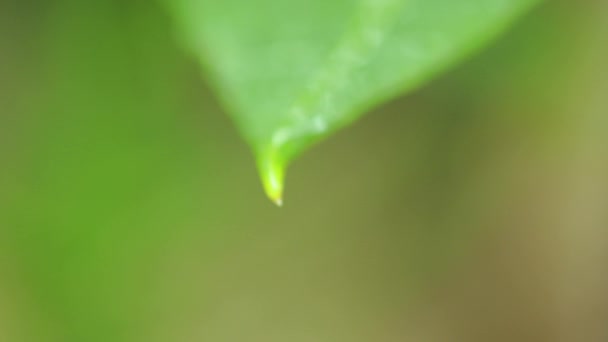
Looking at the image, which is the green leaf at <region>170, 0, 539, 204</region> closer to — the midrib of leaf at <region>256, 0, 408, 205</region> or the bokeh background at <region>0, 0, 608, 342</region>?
the midrib of leaf at <region>256, 0, 408, 205</region>

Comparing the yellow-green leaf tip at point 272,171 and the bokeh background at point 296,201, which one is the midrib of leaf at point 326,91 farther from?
the bokeh background at point 296,201

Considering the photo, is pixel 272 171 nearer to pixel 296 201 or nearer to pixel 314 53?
pixel 314 53

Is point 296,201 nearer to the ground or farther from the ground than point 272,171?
farther from the ground

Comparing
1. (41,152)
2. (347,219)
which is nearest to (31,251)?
(41,152)

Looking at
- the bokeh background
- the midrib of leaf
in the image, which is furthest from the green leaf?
the bokeh background

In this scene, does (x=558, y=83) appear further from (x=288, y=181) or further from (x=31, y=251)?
(x=31, y=251)

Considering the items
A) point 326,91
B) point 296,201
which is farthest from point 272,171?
point 296,201
